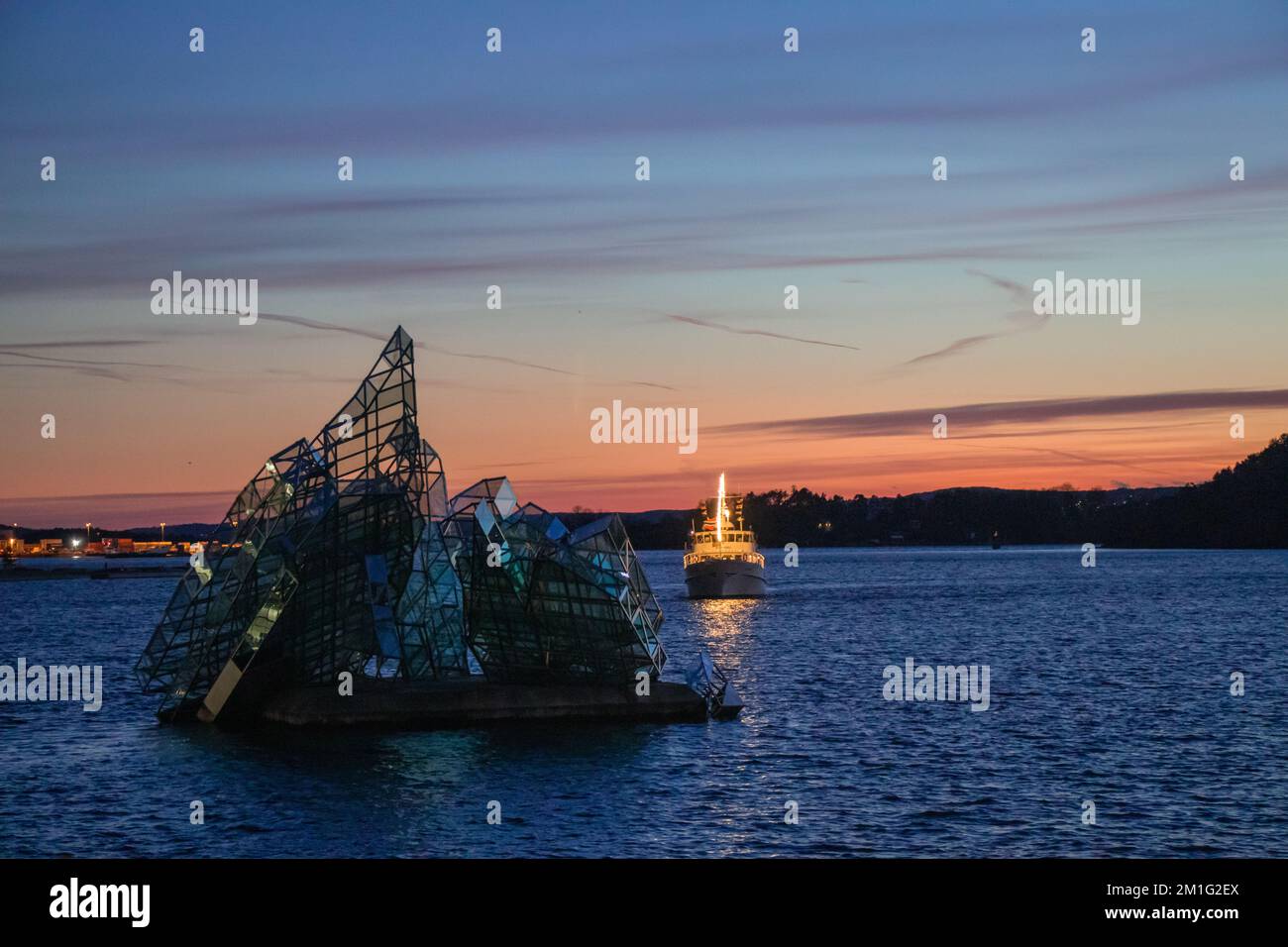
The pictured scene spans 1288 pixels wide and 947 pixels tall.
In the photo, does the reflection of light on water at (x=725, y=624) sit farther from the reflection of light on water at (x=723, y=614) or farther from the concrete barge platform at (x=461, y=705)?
the concrete barge platform at (x=461, y=705)

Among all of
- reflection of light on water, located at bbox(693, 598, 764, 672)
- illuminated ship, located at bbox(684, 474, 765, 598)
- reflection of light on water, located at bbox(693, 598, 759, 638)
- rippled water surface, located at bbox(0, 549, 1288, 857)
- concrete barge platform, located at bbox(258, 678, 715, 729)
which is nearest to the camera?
rippled water surface, located at bbox(0, 549, 1288, 857)

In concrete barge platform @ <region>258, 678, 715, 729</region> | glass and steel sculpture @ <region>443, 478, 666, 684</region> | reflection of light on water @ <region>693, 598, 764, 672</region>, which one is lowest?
reflection of light on water @ <region>693, 598, 764, 672</region>

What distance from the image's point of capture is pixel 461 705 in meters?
59.4

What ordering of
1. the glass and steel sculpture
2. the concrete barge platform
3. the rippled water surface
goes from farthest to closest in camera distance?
the glass and steel sculpture < the concrete barge platform < the rippled water surface

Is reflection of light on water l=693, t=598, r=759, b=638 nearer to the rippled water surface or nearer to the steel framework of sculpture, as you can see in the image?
the rippled water surface

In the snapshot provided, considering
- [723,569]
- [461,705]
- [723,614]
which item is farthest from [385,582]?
[723,569]

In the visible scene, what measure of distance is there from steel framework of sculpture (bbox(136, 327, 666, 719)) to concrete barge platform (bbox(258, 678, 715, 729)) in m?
1.65

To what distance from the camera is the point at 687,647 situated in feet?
366

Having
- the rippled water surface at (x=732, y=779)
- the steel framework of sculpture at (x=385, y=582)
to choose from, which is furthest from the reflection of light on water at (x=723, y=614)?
the steel framework of sculpture at (x=385, y=582)

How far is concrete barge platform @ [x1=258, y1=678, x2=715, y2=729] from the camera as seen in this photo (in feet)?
195

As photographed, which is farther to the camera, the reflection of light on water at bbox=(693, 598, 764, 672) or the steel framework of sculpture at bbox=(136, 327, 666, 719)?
the reflection of light on water at bbox=(693, 598, 764, 672)

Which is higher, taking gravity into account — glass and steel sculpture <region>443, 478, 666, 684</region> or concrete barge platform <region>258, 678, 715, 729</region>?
glass and steel sculpture <region>443, 478, 666, 684</region>

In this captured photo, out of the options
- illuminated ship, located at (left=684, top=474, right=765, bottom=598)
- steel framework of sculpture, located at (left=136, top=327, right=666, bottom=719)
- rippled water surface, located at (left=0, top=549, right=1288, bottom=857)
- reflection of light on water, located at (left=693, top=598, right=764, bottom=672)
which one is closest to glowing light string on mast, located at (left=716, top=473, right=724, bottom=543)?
illuminated ship, located at (left=684, top=474, right=765, bottom=598)
